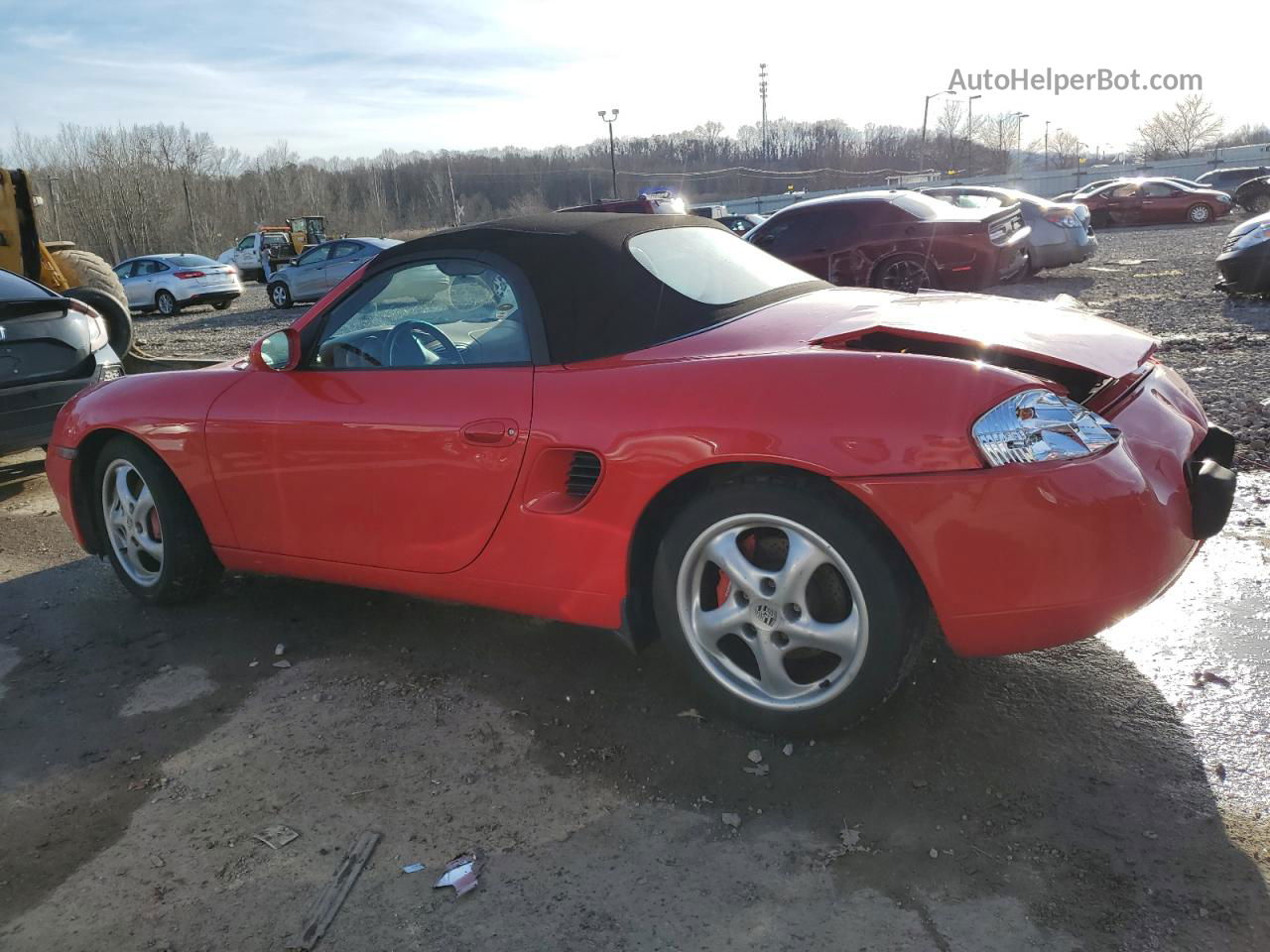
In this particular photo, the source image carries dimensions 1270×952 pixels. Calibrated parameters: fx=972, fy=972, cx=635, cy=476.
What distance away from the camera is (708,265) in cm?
332

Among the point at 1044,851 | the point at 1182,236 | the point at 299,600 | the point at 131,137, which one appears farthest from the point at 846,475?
the point at 131,137

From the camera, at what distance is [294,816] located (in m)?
2.50

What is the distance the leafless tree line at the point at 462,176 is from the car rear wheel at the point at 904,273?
56.3m

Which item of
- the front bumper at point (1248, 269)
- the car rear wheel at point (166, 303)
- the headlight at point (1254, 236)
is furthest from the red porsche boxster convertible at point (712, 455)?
the car rear wheel at point (166, 303)

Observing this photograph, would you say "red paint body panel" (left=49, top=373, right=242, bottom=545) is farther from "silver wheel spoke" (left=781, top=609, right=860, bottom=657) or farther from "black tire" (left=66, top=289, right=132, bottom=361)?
"black tire" (left=66, top=289, right=132, bottom=361)

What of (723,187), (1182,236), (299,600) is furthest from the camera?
(723,187)

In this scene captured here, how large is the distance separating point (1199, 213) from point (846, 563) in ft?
98.4

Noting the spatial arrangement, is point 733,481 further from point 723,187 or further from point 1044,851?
point 723,187

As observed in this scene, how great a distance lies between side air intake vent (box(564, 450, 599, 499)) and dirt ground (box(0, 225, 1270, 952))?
0.68 m

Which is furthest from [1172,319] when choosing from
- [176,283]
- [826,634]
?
[176,283]

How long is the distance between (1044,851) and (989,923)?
0.30 metres

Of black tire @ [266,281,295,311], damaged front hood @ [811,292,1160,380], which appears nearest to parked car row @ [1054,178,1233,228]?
black tire @ [266,281,295,311]

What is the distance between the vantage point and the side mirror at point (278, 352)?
3.44 m

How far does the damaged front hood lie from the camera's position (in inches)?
101
